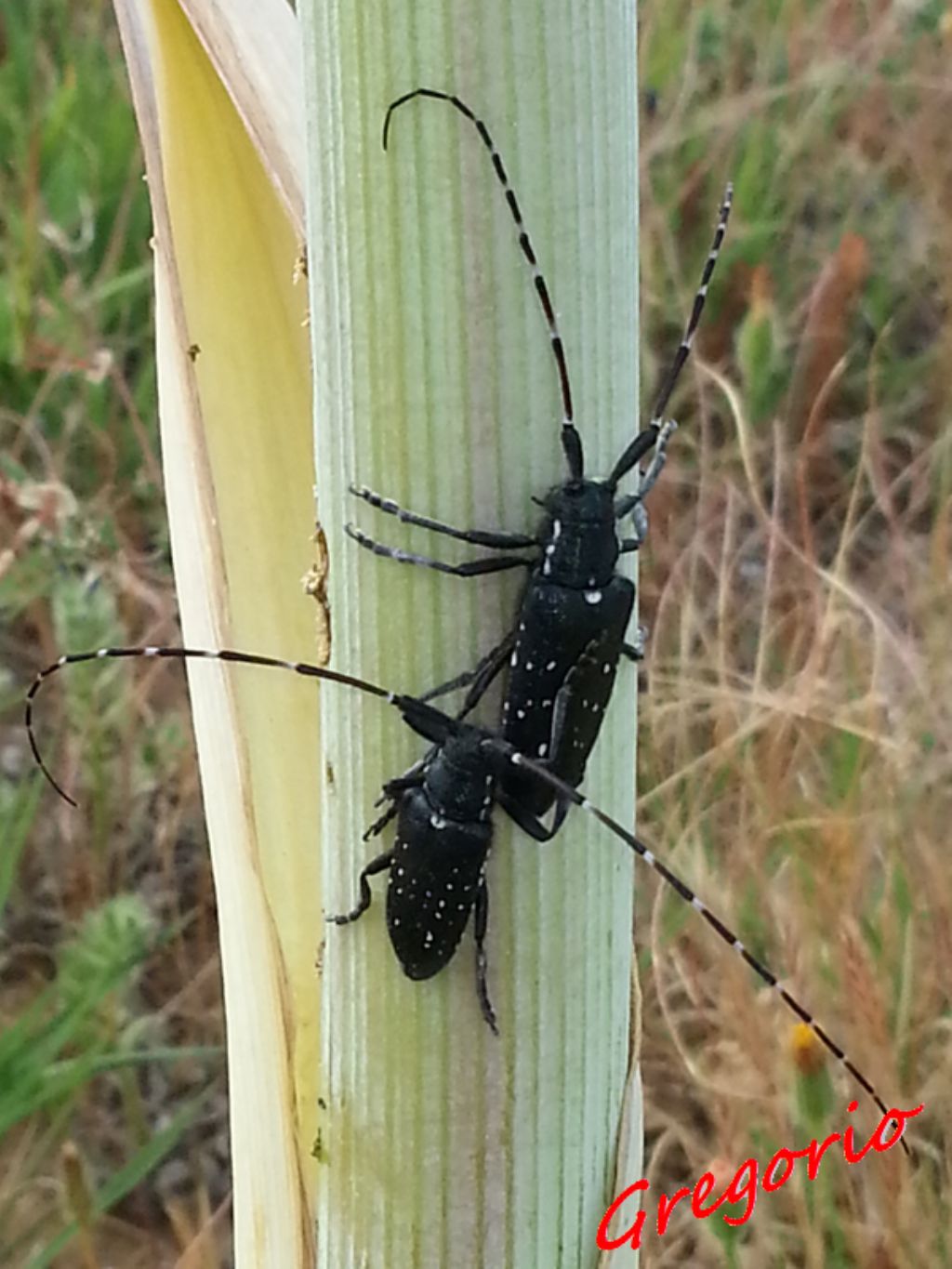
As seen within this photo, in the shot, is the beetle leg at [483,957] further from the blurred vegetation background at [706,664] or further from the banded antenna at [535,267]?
the blurred vegetation background at [706,664]

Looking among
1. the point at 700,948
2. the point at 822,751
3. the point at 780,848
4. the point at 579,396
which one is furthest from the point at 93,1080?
the point at 579,396

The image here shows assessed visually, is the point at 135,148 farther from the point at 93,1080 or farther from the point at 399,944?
the point at 399,944

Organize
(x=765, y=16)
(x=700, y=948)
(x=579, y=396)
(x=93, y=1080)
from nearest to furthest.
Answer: (x=579, y=396), (x=700, y=948), (x=93, y=1080), (x=765, y=16)

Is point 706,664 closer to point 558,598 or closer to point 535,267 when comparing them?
point 558,598

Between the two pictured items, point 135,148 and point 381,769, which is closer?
point 381,769
